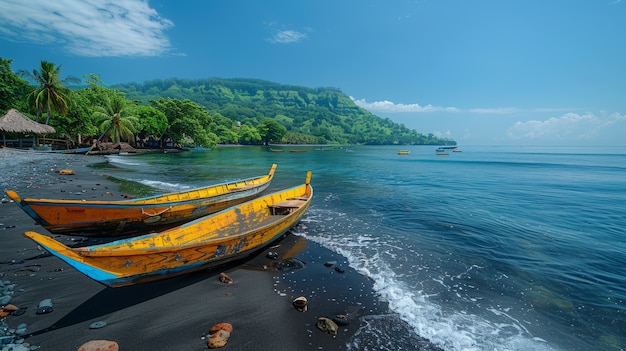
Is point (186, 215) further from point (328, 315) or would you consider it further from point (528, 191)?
point (528, 191)

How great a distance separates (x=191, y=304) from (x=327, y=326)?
294 cm

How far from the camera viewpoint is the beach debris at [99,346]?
4.28 metres

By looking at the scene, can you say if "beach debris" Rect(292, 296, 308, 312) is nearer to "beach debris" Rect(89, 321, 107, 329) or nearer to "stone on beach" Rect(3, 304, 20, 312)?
"beach debris" Rect(89, 321, 107, 329)

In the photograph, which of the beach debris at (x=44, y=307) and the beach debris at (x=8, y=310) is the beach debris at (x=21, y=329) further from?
the beach debris at (x=8, y=310)

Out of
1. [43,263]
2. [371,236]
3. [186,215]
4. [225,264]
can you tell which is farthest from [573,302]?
[43,263]

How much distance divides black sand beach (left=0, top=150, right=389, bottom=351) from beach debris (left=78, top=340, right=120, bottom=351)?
0.56ft

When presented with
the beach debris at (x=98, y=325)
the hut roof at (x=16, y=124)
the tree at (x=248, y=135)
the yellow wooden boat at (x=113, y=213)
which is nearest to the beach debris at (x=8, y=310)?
the beach debris at (x=98, y=325)

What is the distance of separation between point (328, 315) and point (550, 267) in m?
8.07

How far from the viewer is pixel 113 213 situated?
879 cm

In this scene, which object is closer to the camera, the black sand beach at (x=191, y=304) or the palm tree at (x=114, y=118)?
the black sand beach at (x=191, y=304)

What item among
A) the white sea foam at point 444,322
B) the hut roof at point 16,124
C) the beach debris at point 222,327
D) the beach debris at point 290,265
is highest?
the hut roof at point 16,124

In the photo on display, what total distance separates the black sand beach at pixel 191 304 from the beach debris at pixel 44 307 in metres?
0.07

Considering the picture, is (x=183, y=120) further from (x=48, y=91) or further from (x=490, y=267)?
(x=490, y=267)

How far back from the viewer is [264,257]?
846cm
